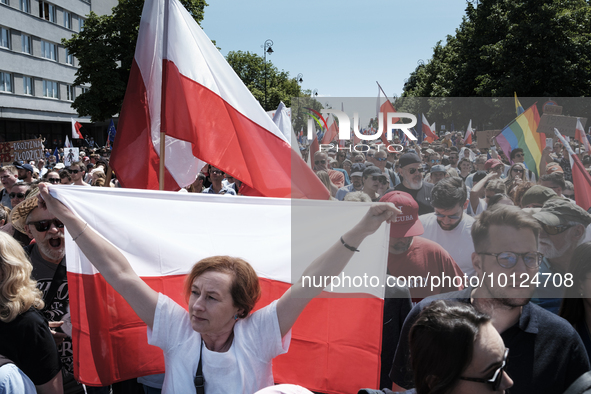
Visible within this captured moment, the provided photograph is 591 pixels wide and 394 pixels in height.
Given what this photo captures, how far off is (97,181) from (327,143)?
11111 mm

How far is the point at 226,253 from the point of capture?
282 cm

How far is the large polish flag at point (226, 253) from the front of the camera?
271cm

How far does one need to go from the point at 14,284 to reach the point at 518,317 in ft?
7.67

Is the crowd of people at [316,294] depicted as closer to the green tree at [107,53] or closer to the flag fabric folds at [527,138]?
the flag fabric folds at [527,138]

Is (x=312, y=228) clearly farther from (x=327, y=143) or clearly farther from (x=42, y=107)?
(x=42, y=107)

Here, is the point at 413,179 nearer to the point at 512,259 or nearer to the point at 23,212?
the point at 512,259

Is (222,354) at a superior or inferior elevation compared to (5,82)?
inferior

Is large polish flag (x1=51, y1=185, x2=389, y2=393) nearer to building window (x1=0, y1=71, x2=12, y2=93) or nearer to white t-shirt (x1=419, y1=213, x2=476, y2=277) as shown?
white t-shirt (x1=419, y1=213, x2=476, y2=277)

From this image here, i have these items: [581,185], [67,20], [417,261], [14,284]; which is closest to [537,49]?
[581,185]

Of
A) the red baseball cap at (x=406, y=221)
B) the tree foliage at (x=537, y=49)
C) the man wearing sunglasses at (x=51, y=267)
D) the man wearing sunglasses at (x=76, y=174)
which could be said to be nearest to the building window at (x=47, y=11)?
the tree foliage at (x=537, y=49)

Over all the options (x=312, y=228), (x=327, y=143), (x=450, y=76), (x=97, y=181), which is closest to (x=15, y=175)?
(x=97, y=181)

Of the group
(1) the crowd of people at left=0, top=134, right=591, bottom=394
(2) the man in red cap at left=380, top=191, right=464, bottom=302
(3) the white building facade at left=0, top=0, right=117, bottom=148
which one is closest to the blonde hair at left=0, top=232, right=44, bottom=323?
(1) the crowd of people at left=0, top=134, right=591, bottom=394

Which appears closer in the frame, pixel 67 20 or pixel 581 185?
pixel 581 185

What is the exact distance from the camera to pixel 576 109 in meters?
28.0
